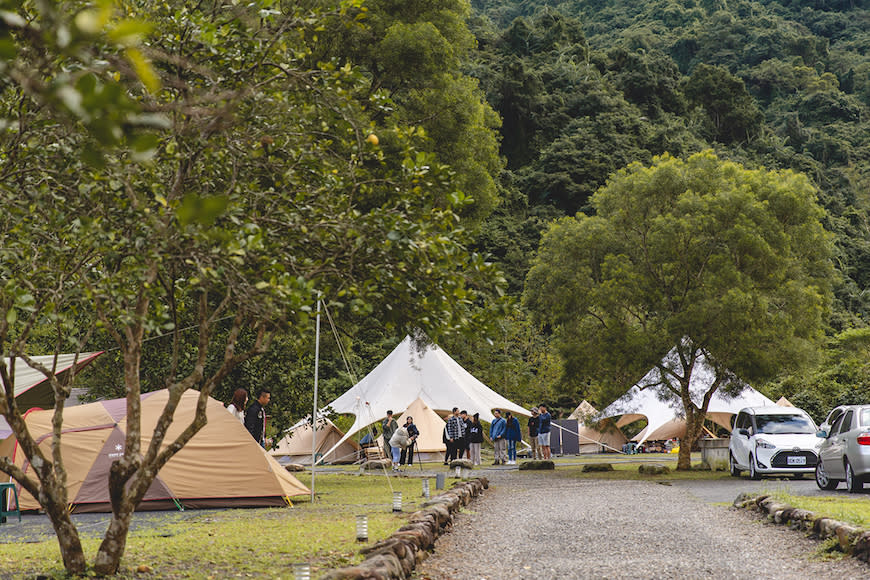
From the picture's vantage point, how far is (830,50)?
9412 cm

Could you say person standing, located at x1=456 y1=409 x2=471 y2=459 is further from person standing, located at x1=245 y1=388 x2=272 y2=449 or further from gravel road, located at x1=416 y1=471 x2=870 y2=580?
person standing, located at x1=245 y1=388 x2=272 y2=449

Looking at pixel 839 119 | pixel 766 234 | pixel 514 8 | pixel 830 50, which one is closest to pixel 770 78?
pixel 839 119

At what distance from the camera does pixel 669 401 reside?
30.2 m

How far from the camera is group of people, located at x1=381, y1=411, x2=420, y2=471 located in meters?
23.4

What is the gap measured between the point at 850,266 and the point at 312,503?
51.8 meters

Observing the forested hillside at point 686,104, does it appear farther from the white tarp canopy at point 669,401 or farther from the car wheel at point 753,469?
the car wheel at point 753,469

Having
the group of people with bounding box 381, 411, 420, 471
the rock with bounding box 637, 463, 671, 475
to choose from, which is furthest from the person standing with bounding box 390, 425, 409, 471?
Result: the rock with bounding box 637, 463, 671, 475

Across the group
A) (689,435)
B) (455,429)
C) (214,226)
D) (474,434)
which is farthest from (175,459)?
(689,435)

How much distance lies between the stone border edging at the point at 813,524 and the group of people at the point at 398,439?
11.5 metres

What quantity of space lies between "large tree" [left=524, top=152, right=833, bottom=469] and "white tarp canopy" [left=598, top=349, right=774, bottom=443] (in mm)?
743

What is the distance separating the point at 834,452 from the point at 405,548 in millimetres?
10778

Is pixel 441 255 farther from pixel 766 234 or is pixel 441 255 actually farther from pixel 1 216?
pixel 766 234

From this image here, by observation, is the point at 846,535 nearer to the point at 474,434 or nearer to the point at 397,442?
the point at 397,442

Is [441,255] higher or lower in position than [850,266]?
lower
